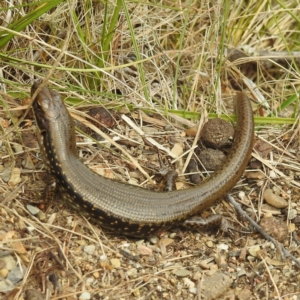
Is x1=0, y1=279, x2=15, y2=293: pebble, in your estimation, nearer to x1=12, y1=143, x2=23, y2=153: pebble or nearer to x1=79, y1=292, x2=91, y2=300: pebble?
x1=79, y1=292, x2=91, y2=300: pebble

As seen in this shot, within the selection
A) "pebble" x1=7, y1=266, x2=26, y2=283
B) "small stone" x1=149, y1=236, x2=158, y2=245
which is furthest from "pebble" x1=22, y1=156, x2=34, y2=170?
"small stone" x1=149, y1=236, x2=158, y2=245

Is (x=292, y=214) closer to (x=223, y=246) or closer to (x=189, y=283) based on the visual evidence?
(x=223, y=246)

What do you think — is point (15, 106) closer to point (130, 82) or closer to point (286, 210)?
point (130, 82)

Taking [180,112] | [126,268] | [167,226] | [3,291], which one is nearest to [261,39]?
[180,112]

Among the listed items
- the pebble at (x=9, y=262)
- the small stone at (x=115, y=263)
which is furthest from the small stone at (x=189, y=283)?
the pebble at (x=9, y=262)

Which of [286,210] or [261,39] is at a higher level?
[261,39]

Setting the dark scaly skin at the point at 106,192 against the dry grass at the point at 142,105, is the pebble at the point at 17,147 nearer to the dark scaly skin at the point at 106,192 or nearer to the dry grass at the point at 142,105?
the dry grass at the point at 142,105
